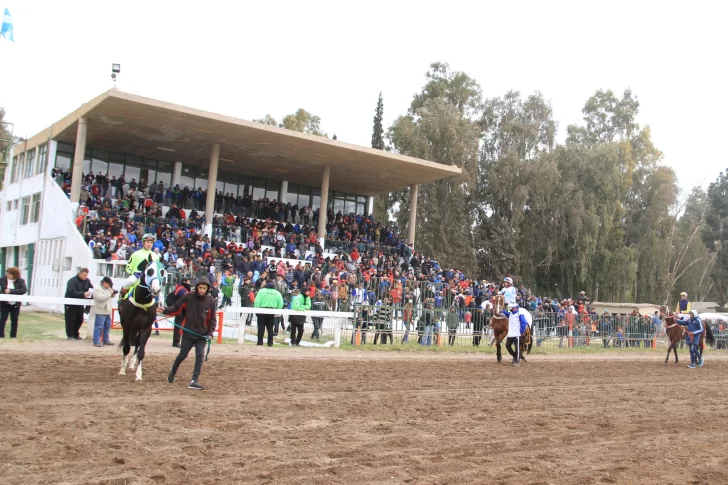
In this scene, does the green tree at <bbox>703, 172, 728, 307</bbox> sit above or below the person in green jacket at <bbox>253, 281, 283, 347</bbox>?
above

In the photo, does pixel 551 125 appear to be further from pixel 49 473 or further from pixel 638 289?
pixel 49 473

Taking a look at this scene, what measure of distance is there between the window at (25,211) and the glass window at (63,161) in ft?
7.85

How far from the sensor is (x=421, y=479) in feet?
19.7

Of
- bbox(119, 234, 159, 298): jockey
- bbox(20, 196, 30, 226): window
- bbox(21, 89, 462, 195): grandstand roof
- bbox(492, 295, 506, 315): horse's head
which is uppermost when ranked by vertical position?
bbox(21, 89, 462, 195): grandstand roof

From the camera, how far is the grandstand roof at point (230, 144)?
3145cm

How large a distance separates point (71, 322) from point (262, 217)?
897 inches

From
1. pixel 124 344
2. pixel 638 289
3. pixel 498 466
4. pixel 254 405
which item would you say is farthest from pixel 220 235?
pixel 638 289

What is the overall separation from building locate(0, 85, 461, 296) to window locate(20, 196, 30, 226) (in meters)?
0.06

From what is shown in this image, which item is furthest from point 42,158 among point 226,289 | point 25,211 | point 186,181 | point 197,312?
point 197,312

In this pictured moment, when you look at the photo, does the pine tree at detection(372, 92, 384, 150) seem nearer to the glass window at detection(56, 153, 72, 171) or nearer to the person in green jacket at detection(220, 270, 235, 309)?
the glass window at detection(56, 153, 72, 171)

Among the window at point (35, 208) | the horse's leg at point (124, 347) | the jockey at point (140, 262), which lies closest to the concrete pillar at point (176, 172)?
the window at point (35, 208)

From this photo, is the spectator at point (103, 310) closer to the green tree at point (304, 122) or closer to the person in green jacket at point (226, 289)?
the person in green jacket at point (226, 289)

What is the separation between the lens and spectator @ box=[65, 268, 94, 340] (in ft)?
53.7

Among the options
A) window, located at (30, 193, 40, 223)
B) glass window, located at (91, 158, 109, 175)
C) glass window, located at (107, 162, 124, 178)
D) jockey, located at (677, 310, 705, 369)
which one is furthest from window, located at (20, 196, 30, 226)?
jockey, located at (677, 310, 705, 369)
